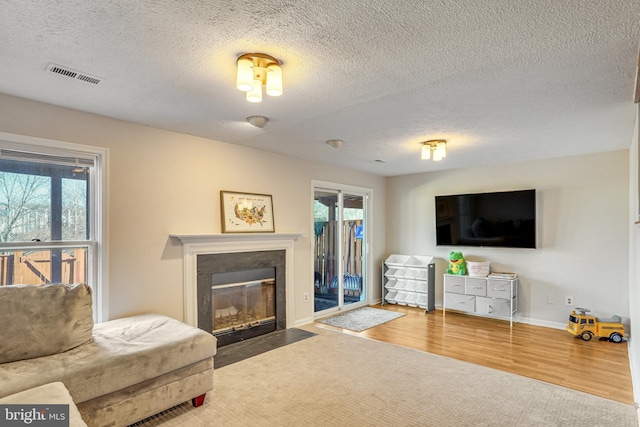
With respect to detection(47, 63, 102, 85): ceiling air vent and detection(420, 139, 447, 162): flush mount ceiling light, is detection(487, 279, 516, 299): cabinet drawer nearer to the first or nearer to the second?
detection(420, 139, 447, 162): flush mount ceiling light

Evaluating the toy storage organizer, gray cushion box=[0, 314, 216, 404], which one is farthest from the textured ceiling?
the toy storage organizer

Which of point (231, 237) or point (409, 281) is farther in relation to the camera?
point (409, 281)

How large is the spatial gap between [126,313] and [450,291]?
4220mm

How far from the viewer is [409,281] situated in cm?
569

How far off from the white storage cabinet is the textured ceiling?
2.20m

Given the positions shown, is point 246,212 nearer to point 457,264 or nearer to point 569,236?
point 457,264

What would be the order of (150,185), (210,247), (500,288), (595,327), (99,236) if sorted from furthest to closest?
(500,288)
(595,327)
(210,247)
(150,185)
(99,236)

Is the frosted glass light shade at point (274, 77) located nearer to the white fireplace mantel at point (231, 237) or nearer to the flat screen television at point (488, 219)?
the white fireplace mantel at point (231, 237)

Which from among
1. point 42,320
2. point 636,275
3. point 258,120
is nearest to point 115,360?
point 42,320

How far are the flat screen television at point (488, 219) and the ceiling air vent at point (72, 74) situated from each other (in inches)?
189

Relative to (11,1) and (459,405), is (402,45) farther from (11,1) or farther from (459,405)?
(459,405)

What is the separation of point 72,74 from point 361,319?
4244mm

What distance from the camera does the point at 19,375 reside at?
187cm

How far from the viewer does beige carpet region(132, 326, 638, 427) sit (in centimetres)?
235
